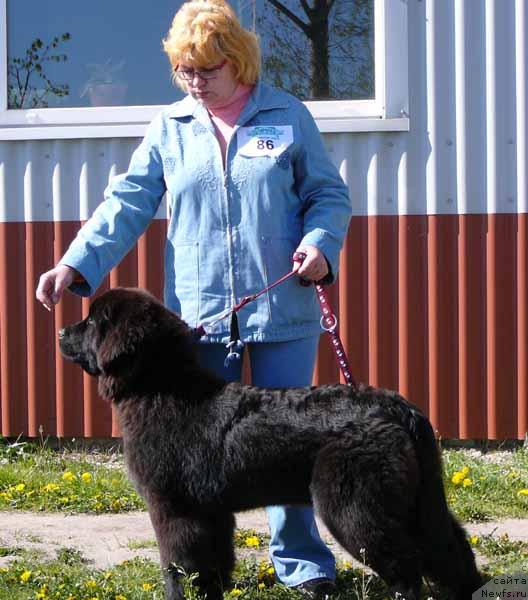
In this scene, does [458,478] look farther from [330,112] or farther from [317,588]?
[330,112]

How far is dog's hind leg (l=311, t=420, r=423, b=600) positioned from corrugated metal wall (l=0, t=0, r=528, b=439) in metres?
2.88

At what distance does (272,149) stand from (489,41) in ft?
9.69

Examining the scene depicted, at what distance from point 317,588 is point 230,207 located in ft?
5.55

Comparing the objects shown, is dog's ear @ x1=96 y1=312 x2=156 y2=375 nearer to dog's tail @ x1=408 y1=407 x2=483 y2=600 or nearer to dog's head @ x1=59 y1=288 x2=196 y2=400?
dog's head @ x1=59 y1=288 x2=196 y2=400

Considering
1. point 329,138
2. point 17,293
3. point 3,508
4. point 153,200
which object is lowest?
point 3,508

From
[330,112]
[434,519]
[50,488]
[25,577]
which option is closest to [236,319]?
[434,519]

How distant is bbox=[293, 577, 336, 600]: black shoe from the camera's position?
13.8 feet

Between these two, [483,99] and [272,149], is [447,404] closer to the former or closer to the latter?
[483,99]

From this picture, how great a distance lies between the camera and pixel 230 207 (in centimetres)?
399

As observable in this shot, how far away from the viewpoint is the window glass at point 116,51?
656 cm

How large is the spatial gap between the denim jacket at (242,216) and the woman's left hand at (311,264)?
0.05m

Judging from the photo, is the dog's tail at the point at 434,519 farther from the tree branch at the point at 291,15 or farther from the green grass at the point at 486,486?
the tree branch at the point at 291,15

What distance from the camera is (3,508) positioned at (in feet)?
18.7

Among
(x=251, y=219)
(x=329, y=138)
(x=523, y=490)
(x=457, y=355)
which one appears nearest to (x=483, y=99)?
(x=329, y=138)
